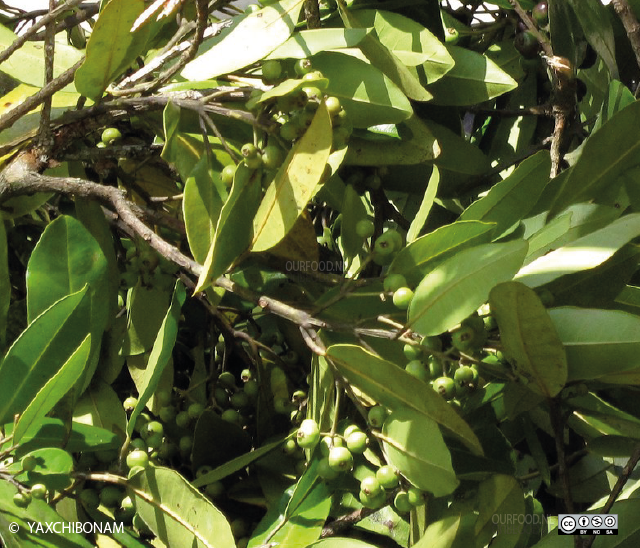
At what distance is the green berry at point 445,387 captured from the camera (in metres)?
0.57

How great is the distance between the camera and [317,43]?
0.64 m

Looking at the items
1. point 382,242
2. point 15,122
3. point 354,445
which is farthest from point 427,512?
point 15,122

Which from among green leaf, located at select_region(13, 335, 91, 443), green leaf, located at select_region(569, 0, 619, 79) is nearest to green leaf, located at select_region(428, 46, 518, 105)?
green leaf, located at select_region(569, 0, 619, 79)

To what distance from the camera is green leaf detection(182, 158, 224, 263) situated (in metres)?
0.60

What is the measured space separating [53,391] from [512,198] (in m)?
0.41

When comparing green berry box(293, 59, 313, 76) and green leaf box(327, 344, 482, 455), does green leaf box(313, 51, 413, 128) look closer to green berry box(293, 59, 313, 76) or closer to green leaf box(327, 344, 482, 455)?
green berry box(293, 59, 313, 76)

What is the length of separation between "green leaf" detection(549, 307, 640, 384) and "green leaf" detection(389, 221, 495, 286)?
0.08 metres

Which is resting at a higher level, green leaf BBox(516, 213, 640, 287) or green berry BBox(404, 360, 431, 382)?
green leaf BBox(516, 213, 640, 287)

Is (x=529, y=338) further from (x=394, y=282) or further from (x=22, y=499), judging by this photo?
(x=22, y=499)

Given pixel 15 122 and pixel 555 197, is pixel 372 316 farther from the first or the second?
pixel 15 122

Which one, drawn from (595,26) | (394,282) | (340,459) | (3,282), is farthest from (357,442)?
(595,26)

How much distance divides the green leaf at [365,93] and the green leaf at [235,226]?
11 cm

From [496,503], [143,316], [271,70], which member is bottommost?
[496,503]

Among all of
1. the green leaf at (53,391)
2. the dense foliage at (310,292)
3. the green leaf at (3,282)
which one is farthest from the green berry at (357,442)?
the green leaf at (3,282)
